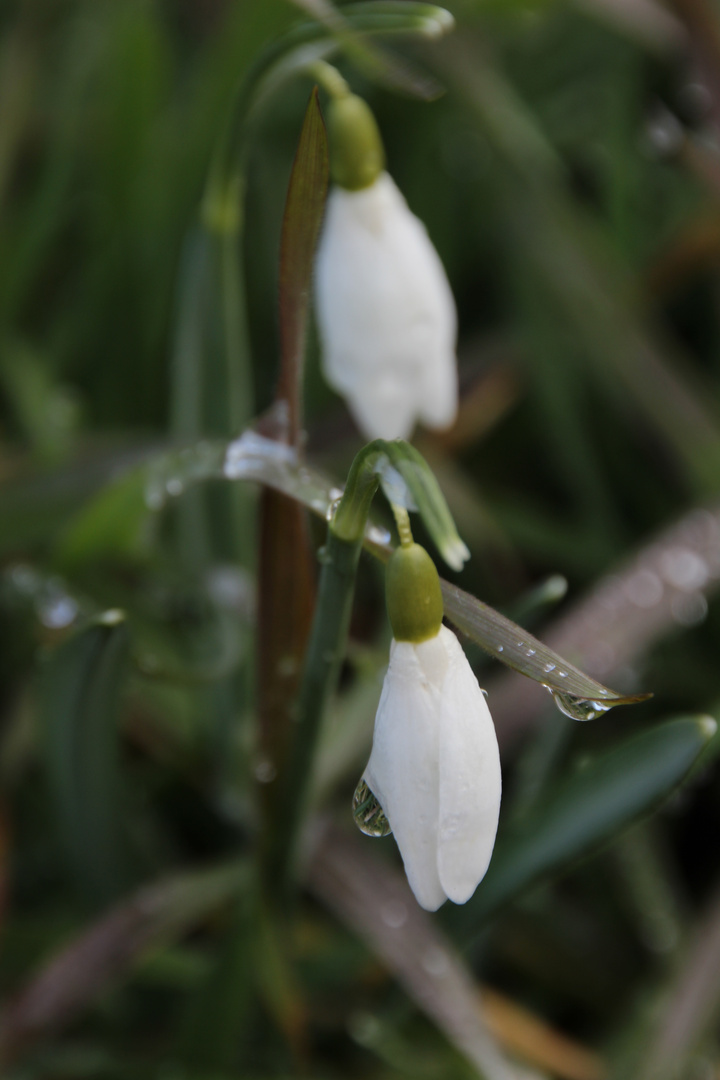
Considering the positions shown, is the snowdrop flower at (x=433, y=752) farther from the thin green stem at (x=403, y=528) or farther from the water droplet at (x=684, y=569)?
the water droplet at (x=684, y=569)

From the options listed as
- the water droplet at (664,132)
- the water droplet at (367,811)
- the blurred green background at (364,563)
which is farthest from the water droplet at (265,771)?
the water droplet at (664,132)

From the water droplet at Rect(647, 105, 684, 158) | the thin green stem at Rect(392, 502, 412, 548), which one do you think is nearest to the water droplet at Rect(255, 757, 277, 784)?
the thin green stem at Rect(392, 502, 412, 548)

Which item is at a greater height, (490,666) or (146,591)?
(146,591)

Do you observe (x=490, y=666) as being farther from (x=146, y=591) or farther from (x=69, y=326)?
(x=69, y=326)

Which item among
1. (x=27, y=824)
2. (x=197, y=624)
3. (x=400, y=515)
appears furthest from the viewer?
(x=27, y=824)

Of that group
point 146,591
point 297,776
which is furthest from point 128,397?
point 297,776

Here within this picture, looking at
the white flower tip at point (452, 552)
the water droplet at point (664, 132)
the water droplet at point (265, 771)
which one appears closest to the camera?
the white flower tip at point (452, 552)

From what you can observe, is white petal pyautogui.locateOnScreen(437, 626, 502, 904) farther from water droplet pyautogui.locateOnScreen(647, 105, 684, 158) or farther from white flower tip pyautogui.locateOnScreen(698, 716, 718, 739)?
water droplet pyautogui.locateOnScreen(647, 105, 684, 158)

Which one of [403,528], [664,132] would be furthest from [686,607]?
[664,132]
